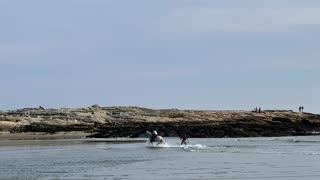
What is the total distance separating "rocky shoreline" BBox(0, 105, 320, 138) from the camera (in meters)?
75.6

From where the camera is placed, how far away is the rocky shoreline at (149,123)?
7556cm

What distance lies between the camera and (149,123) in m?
86.2

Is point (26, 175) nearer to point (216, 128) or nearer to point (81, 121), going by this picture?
point (216, 128)

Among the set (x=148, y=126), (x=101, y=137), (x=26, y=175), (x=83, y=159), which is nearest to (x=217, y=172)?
(x=26, y=175)

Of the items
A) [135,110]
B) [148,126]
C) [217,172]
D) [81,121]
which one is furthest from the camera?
[135,110]

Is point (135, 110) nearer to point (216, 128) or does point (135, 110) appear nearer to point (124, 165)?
point (216, 128)

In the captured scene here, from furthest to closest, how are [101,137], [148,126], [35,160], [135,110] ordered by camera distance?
[135,110], [148,126], [101,137], [35,160]

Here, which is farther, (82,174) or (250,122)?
(250,122)

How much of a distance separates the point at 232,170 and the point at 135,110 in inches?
3329

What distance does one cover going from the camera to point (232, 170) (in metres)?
27.2

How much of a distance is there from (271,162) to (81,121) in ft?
219

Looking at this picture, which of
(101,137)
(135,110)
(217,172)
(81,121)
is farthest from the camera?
(135,110)

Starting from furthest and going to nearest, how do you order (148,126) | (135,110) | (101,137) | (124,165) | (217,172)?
1. (135,110)
2. (148,126)
3. (101,137)
4. (124,165)
5. (217,172)

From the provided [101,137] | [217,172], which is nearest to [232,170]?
[217,172]
